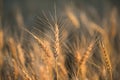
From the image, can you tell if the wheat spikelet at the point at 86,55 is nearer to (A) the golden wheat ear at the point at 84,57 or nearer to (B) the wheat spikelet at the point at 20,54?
(A) the golden wheat ear at the point at 84,57

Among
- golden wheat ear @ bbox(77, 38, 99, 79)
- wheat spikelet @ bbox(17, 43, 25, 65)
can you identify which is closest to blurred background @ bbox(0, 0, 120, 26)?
wheat spikelet @ bbox(17, 43, 25, 65)

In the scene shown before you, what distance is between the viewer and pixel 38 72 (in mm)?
3098

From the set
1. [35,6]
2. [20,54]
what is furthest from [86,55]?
[35,6]

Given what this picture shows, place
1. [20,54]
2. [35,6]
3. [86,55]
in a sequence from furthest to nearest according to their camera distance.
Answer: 1. [35,6]
2. [20,54]
3. [86,55]

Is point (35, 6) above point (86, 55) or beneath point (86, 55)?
above

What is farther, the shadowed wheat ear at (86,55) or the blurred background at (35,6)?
the blurred background at (35,6)

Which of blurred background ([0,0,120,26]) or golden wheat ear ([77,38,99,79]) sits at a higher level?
blurred background ([0,0,120,26])

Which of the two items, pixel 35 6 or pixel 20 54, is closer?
pixel 20 54

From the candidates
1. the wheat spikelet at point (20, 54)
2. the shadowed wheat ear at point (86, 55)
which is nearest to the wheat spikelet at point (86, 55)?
the shadowed wheat ear at point (86, 55)

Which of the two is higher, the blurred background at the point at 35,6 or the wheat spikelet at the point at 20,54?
the blurred background at the point at 35,6

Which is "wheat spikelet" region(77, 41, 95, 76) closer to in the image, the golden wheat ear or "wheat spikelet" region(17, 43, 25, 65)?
the golden wheat ear

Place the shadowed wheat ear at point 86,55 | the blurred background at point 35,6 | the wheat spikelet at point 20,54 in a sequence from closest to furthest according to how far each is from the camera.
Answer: the shadowed wheat ear at point 86,55 < the wheat spikelet at point 20,54 < the blurred background at point 35,6

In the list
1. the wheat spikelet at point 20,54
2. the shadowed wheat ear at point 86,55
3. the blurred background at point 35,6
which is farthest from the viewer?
the blurred background at point 35,6

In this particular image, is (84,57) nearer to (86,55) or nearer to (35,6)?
(86,55)
